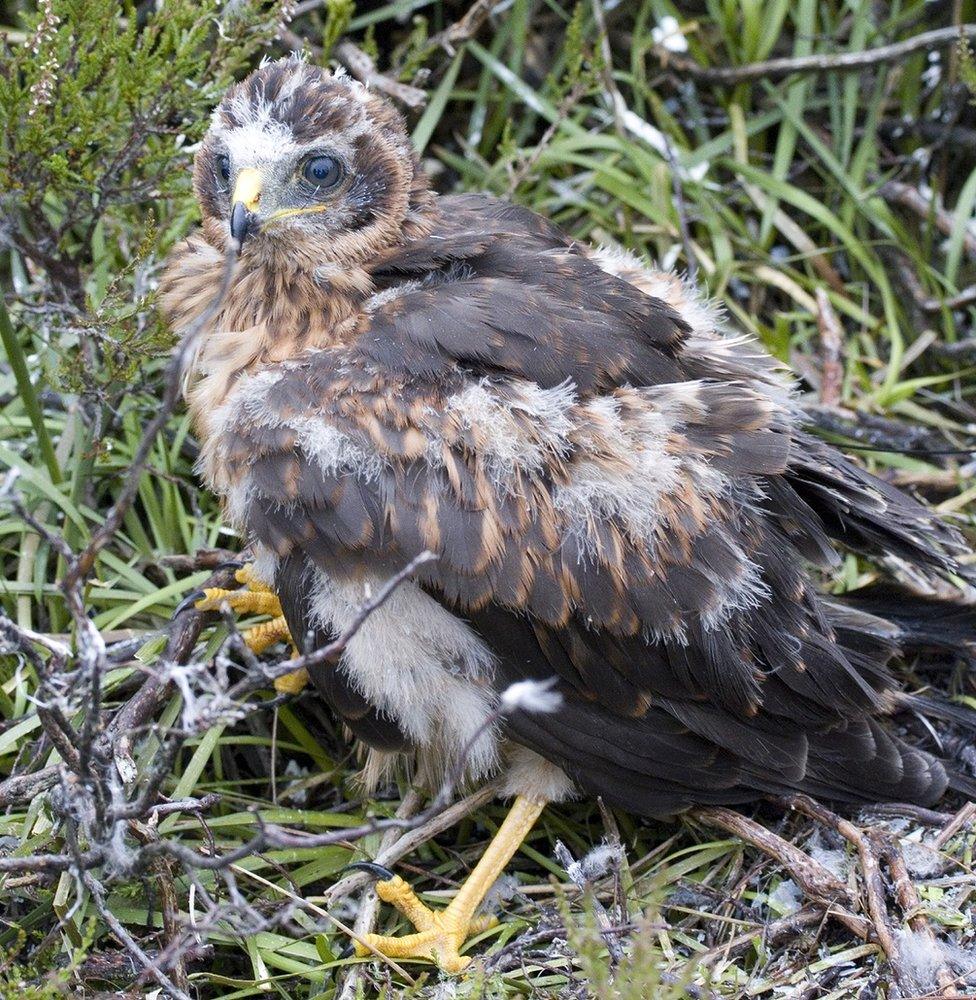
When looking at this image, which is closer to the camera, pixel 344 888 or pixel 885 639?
pixel 344 888

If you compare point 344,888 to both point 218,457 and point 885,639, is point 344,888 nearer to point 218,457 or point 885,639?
point 218,457

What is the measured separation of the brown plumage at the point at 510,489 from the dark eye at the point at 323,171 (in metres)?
0.01

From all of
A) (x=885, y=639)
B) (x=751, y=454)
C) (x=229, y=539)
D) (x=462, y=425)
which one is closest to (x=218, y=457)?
(x=462, y=425)

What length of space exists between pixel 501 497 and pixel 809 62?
2612 mm

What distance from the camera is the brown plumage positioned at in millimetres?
2705

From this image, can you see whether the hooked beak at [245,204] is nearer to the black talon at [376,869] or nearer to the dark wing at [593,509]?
the dark wing at [593,509]

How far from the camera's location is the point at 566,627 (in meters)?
2.79

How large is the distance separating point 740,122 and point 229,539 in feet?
8.05

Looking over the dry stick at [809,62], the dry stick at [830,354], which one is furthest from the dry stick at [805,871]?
the dry stick at [809,62]

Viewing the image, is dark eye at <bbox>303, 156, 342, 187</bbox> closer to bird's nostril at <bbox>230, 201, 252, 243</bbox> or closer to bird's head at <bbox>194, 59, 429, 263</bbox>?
bird's head at <bbox>194, 59, 429, 263</bbox>

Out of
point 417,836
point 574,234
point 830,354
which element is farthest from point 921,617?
point 574,234

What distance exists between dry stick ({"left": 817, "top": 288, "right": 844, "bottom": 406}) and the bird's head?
5.65 ft

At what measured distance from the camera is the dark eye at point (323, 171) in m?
2.95

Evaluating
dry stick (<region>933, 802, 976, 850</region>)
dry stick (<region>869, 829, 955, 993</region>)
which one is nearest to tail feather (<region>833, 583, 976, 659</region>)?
dry stick (<region>933, 802, 976, 850</region>)
